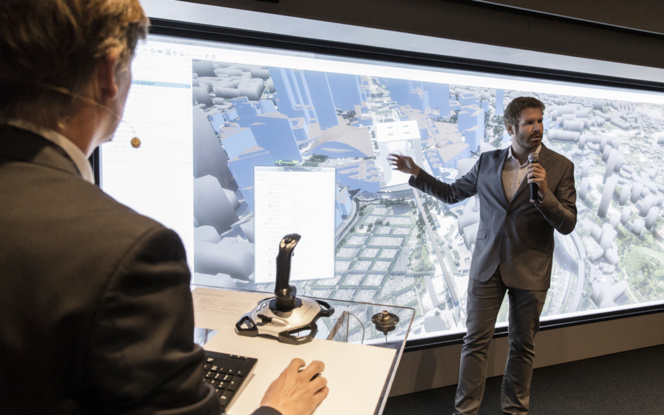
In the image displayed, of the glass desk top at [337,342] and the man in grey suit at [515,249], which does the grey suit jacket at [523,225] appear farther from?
the glass desk top at [337,342]

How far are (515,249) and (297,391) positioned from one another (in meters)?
1.69

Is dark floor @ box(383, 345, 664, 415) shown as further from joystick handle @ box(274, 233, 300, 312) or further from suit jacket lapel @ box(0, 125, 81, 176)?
suit jacket lapel @ box(0, 125, 81, 176)

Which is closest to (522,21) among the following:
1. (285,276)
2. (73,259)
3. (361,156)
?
(361,156)

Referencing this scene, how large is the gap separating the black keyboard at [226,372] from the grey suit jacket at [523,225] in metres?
1.65

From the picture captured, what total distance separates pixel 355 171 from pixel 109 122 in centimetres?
191

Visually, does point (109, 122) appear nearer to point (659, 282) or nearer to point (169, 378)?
point (169, 378)

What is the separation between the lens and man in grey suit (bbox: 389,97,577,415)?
2084mm

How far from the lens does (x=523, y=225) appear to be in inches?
82.8

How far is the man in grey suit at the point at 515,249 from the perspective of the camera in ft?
6.84

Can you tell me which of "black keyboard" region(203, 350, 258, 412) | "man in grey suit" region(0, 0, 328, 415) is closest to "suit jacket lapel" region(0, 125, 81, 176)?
"man in grey suit" region(0, 0, 328, 415)

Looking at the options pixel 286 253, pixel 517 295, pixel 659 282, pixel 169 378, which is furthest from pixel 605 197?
pixel 169 378

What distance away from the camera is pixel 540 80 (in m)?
2.84

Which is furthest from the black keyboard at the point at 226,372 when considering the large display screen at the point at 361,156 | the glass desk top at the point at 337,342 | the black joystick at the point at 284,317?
the large display screen at the point at 361,156

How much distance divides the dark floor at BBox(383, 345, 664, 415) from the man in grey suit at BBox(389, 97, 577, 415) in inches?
14.7
